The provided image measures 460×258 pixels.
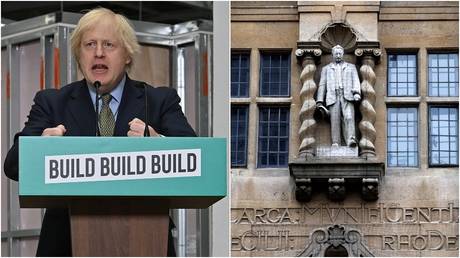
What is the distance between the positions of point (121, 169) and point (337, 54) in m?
5.06

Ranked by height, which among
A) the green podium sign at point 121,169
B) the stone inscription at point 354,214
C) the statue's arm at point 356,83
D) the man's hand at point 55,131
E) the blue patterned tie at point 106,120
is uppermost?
the statue's arm at point 356,83

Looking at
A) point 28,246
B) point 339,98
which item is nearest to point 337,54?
point 339,98

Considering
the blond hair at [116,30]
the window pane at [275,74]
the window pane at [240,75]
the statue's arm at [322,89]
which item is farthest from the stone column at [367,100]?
the blond hair at [116,30]

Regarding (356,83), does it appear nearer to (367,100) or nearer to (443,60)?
(367,100)

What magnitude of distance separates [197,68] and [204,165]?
3.37m

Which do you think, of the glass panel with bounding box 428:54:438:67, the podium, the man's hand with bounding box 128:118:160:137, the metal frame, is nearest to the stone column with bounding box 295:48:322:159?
the glass panel with bounding box 428:54:438:67

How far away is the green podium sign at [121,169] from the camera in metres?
4.80

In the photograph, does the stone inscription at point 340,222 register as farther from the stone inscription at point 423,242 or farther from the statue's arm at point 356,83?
the statue's arm at point 356,83

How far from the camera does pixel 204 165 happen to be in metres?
4.91

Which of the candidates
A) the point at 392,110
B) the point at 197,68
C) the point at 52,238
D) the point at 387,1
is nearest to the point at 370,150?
the point at 392,110

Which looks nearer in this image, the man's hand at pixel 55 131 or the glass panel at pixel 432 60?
the man's hand at pixel 55 131

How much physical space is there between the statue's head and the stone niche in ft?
0.14

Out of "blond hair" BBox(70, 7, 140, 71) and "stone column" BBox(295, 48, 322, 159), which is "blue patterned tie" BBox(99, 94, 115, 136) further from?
"stone column" BBox(295, 48, 322, 159)

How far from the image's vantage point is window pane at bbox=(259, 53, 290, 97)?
32.7 ft
